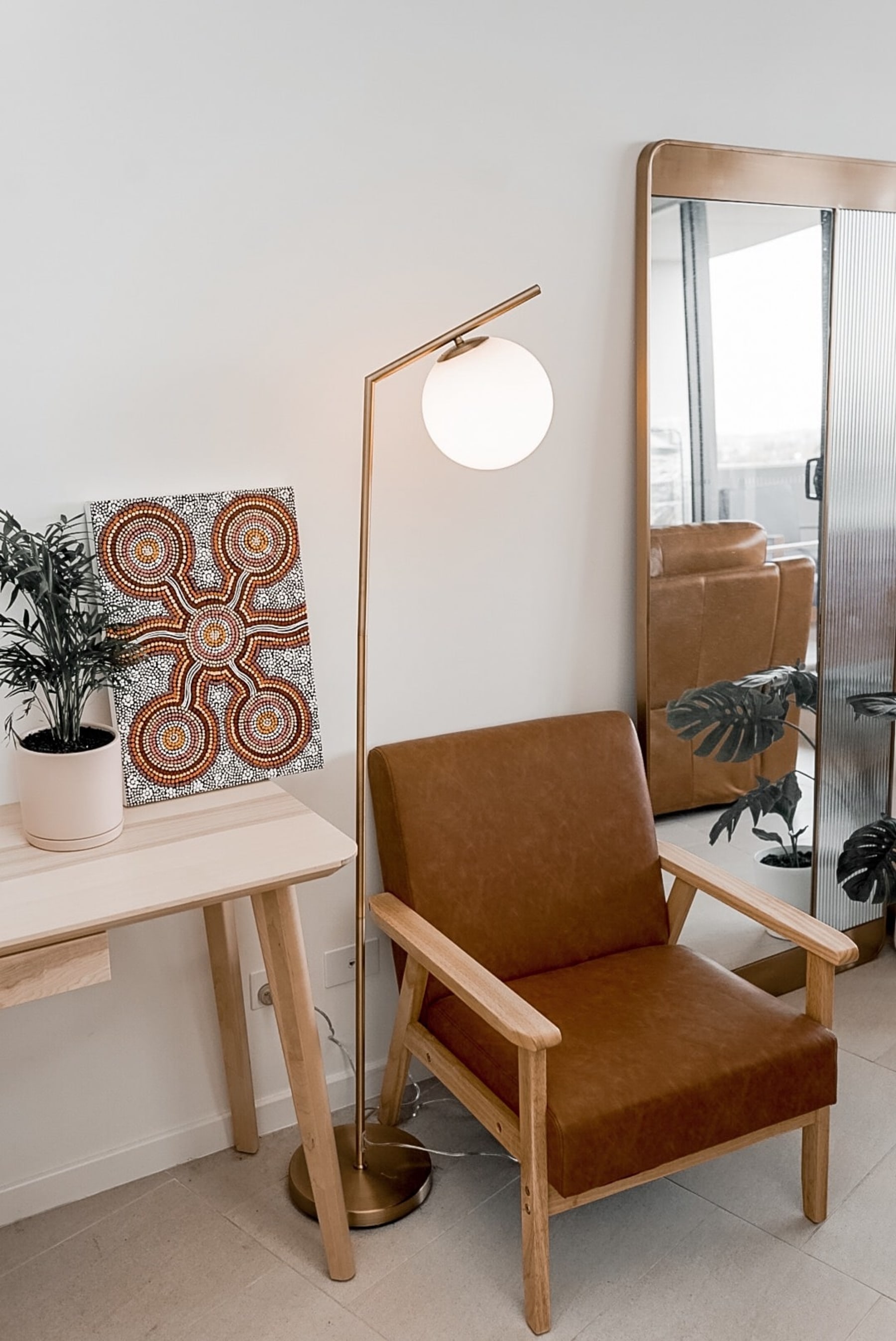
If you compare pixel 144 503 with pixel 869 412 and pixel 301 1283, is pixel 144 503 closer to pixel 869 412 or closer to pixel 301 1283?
pixel 301 1283

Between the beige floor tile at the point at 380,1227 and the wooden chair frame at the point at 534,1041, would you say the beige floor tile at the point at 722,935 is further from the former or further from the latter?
the beige floor tile at the point at 380,1227

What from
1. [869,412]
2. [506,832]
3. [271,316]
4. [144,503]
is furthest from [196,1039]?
[869,412]

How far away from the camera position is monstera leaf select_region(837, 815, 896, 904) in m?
2.67

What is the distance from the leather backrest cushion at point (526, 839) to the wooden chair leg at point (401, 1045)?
100 mm

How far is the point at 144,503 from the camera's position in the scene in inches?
77.5

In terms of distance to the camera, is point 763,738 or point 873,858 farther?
point 873,858

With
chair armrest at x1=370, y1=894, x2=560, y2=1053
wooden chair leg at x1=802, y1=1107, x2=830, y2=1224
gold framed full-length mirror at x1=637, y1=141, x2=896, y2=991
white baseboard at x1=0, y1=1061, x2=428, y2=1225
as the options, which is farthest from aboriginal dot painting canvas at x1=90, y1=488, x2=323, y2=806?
wooden chair leg at x1=802, y1=1107, x2=830, y2=1224

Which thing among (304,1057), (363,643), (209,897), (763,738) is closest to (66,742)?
(209,897)

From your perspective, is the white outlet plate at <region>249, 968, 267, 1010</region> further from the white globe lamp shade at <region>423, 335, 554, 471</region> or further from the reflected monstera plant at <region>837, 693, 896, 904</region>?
the reflected monstera plant at <region>837, 693, 896, 904</region>

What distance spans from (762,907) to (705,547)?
2.77ft

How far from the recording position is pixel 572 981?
2.16 m

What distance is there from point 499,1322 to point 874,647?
1850 mm

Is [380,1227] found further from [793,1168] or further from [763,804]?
[763,804]

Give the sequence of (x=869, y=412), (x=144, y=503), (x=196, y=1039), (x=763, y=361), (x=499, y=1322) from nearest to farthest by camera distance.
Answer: (x=499, y=1322)
(x=144, y=503)
(x=196, y=1039)
(x=763, y=361)
(x=869, y=412)
